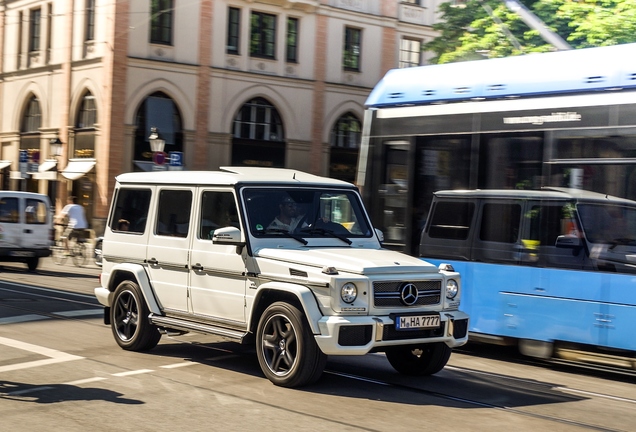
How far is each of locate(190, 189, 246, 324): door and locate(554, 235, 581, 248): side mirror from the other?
3438 millimetres

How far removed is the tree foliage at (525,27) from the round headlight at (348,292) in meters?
14.5

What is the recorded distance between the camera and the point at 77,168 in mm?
35156

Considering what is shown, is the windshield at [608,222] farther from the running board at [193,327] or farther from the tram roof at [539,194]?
the running board at [193,327]

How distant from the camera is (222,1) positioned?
35812 mm

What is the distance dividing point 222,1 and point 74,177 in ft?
28.4

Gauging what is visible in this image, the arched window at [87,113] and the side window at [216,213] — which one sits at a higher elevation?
the arched window at [87,113]

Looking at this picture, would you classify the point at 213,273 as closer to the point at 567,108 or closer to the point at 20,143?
the point at 567,108

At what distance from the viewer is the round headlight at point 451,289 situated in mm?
8391

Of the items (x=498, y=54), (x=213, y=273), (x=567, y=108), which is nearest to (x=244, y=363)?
(x=213, y=273)

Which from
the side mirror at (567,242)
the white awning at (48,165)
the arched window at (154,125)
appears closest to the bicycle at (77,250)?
the arched window at (154,125)

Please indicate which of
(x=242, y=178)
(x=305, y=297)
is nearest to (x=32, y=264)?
(x=242, y=178)

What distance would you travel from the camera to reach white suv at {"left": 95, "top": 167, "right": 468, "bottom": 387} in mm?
7816

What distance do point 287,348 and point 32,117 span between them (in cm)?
3398

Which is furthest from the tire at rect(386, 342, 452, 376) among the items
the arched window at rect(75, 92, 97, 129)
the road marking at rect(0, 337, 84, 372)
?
the arched window at rect(75, 92, 97, 129)
